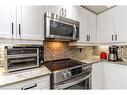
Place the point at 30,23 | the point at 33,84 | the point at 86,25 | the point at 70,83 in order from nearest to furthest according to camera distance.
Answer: the point at 33,84 → the point at 30,23 → the point at 70,83 → the point at 86,25

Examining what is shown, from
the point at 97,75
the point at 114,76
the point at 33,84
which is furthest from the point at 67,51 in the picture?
the point at 33,84

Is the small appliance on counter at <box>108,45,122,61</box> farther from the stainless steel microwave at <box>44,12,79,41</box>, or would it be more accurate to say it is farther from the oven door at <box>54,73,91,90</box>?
the stainless steel microwave at <box>44,12,79,41</box>

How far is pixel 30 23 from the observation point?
1332mm

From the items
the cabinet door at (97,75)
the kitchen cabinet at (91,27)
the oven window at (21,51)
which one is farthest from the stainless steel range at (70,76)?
the kitchen cabinet at (91,27)

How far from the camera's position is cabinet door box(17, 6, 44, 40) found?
4.10 ft

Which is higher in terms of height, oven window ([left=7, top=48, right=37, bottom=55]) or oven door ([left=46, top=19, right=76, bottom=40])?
oven door ([left=46, top=19, right=76, bottom=40])

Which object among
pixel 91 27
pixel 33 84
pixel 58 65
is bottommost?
pixel 33 84

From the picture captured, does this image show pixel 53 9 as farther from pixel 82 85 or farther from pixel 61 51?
pixel 82 85

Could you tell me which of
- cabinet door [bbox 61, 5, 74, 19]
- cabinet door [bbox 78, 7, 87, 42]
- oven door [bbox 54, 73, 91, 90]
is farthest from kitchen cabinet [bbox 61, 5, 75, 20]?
oven door [bbox 54, 73, 91, 90]

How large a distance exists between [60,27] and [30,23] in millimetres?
481

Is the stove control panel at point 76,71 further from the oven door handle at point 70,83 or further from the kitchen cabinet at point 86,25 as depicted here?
the kitchen cabinet at point 86,25

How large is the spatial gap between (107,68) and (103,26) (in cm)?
92
